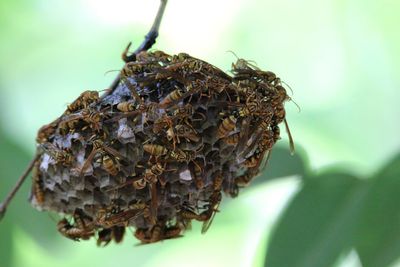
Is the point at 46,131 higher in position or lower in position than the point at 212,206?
higher

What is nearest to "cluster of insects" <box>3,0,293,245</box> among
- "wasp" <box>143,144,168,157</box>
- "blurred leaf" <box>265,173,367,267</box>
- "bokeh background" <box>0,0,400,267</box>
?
"wasp" <box>143,144,168,157</box>

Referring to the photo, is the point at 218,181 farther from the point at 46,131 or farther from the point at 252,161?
the point at 46,131

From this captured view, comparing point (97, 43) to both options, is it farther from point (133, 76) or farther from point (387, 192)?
point (387, 192)

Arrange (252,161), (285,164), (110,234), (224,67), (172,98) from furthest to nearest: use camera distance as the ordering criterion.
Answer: (224,67) < (285,164) < (110,234) < (252,161) < (172,98)

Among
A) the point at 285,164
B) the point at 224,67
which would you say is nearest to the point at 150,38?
the point at 285,164

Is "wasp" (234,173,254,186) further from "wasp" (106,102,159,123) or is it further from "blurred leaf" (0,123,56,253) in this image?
"blurred leaf" (0,123,56,253)

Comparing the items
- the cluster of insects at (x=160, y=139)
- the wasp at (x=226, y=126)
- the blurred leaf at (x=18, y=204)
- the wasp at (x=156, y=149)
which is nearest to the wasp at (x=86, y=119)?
the cluster of insects at (x=160, y=139)

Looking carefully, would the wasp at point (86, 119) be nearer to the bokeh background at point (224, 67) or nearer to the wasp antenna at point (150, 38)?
the wasp antenna at point (150, 38)
